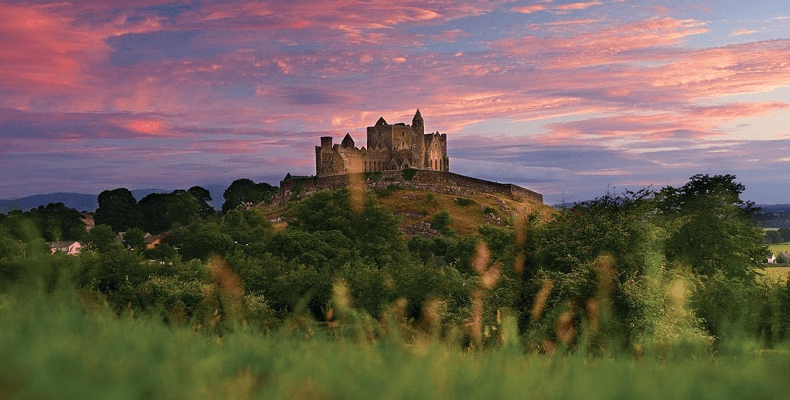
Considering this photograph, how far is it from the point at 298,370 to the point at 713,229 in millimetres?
55901

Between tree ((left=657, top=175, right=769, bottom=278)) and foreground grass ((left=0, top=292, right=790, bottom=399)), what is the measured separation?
43.1 metres

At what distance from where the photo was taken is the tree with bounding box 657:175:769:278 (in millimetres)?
51969

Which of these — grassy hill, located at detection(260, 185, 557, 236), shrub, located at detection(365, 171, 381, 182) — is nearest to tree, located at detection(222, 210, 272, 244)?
grassy hill, located at detection(260, 185, 557, 236)

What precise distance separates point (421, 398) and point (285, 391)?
40.2 inches

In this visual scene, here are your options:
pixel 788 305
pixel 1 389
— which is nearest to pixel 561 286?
pixel 788 305

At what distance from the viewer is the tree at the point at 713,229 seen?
52.0m

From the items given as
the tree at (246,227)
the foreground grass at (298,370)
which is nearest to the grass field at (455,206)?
the tree at (246,227)

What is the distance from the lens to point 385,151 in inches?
6166

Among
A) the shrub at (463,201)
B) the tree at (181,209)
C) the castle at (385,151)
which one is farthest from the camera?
the castle at (385,151)

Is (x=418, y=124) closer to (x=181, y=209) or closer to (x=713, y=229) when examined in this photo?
(x=181, y=209)

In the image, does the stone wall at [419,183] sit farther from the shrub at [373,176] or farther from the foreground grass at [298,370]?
the foreground grass at [298,370]

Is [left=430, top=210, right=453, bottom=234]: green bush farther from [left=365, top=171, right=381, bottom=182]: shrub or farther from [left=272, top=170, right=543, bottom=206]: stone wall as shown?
[left=365, top=171, right=381, bottom=182]: shrub

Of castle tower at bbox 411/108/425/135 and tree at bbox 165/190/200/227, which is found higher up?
castle tower at bbox 411/108/425/135

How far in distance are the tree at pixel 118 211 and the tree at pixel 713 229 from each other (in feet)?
365
